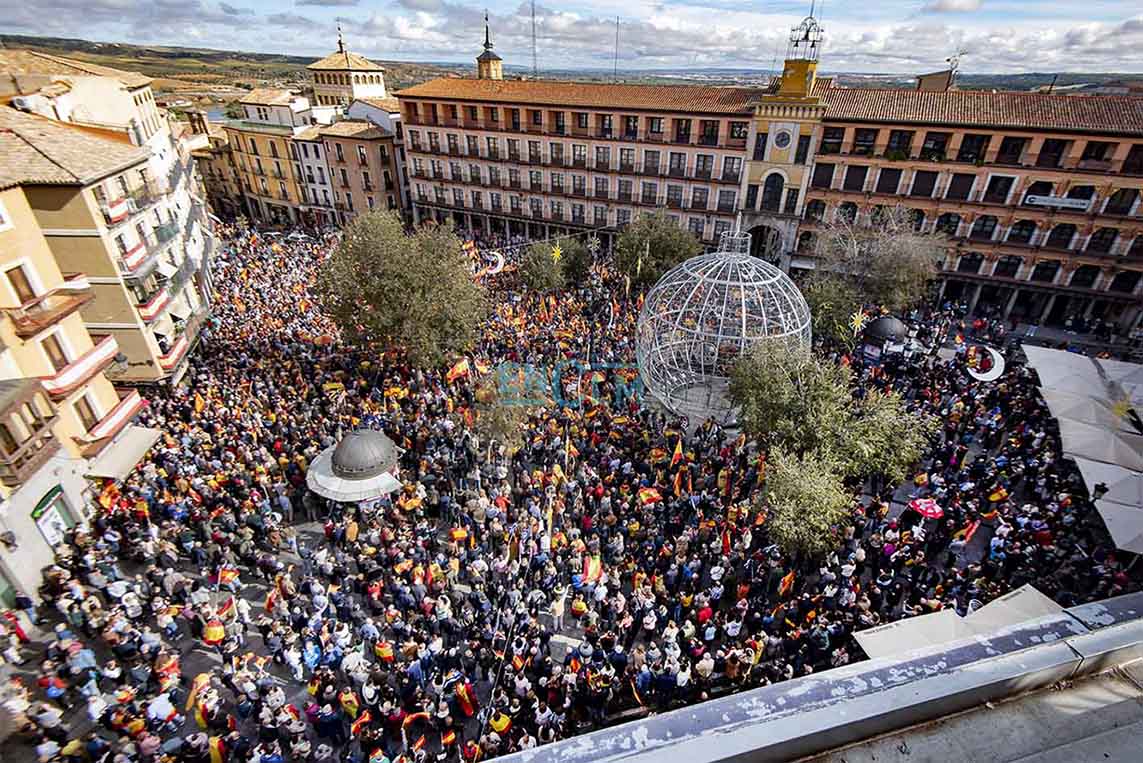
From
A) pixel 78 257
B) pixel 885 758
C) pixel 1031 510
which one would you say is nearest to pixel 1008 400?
pixel 1031 510

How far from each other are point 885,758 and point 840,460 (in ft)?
42.6

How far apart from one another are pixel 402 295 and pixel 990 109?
36.7 m

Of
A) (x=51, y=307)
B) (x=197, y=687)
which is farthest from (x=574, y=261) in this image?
(x=197, y=687)

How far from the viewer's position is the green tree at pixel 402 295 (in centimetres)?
2347

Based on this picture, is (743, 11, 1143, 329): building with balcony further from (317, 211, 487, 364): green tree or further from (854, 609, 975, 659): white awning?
(854, 609, 975, 659): white awning

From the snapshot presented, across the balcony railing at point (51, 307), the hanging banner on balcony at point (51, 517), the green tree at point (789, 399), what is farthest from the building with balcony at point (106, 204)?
the green tree at point (789, 399)

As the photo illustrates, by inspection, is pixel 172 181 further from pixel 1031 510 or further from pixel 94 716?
pixel 1031 510

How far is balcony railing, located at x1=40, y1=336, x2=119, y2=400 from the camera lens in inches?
684

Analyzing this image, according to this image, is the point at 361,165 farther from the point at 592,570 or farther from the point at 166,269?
the point at 592,570

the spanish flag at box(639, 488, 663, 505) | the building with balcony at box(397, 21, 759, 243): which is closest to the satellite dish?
the spanish flag at box(639, 488, 663, 505)

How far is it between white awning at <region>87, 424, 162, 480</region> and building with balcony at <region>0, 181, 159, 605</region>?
33 millimetres

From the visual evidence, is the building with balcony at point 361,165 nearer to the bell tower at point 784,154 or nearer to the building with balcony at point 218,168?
the building with balcony at point 218,168

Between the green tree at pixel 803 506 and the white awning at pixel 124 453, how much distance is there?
66.9 feet

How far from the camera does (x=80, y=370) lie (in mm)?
18344
